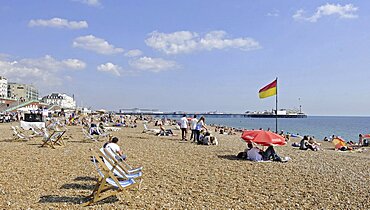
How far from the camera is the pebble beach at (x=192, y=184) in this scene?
5.20 m

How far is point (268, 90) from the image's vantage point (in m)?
18.2

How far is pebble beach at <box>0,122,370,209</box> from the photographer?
5.20 metres

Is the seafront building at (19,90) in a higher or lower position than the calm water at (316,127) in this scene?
higher

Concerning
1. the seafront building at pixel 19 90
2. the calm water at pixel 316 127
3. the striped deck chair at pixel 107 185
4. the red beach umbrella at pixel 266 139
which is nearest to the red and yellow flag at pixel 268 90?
the red beach umbrella at pixel 266 139

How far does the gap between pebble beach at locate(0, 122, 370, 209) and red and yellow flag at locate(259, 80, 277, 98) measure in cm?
836

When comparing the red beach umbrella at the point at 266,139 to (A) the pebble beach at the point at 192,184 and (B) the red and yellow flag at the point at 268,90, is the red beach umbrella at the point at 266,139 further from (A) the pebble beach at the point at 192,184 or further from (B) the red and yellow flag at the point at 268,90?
(B) the red and yellow flag at the point at 268,90

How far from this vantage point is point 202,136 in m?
14.6

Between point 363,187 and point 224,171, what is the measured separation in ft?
9.56

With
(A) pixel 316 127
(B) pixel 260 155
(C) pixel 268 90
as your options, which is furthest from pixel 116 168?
(A) pixel 316 127

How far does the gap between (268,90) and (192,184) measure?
12771 millimetres

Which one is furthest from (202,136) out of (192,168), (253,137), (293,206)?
(293,206)

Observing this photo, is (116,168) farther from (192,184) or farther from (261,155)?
(261,155)

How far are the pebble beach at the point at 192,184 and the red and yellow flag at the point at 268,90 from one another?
8357 millimetres

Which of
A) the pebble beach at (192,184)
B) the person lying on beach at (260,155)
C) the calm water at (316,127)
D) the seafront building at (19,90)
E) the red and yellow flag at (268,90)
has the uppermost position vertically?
the seafront building at (19,90)
